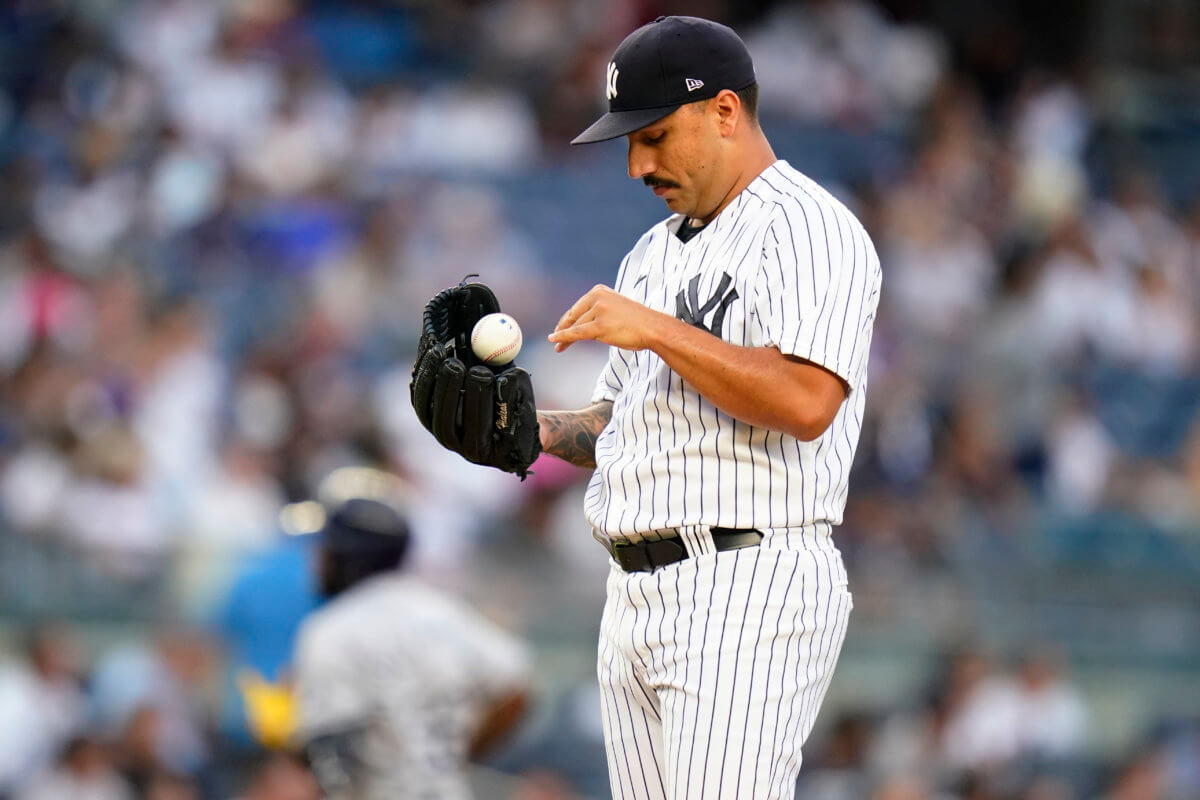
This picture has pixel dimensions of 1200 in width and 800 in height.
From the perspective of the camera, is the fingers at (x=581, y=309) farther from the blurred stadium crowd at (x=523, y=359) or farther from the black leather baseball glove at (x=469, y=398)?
the blurred stadium crowd at (x=523, y=359)

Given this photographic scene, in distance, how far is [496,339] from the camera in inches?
110

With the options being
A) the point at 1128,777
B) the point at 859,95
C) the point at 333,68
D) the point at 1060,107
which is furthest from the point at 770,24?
the point at 1128,777

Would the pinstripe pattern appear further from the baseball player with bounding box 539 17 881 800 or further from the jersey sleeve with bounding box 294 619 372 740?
the jersey sleeve with bounding box 294 619 372 740

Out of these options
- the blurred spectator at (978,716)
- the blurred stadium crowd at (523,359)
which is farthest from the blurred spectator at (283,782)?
the blurred spectator at (978,716)

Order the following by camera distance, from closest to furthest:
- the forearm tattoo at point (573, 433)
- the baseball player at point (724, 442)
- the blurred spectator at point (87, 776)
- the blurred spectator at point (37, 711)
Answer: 1. the baseball player at point (724, 442)
2. the forearm tattoo at point (573, 433)
3. the blurred spectator at point (87, 776)
4. the blurred spectator at point (37, 711)

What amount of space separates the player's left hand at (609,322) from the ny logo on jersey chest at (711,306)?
18 centimetres

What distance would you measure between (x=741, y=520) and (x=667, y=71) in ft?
2.40

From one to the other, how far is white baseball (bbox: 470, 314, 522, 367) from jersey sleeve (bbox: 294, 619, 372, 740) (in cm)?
164

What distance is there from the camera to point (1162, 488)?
382 inches

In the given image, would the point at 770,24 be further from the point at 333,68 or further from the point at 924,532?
the point at 924,532

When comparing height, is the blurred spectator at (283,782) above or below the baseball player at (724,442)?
below

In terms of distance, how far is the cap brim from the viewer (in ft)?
9.00

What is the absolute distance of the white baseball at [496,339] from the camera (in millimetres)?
2799

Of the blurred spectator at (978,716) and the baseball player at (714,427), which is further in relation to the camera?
the blurred spectator at (978,716)
